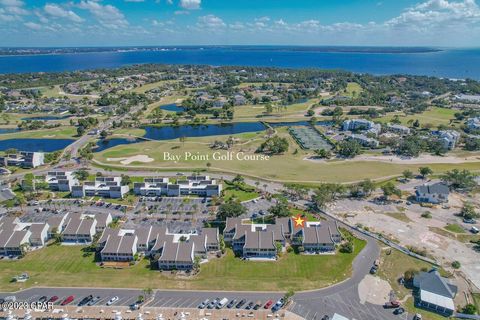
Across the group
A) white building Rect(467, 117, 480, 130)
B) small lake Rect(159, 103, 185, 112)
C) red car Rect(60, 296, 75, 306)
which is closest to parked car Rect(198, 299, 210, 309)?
red car Rect(60, 296, 75, 306)

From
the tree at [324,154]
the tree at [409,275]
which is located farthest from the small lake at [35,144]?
the tree at [409,275]

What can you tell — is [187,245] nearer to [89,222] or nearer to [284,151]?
[89,222]

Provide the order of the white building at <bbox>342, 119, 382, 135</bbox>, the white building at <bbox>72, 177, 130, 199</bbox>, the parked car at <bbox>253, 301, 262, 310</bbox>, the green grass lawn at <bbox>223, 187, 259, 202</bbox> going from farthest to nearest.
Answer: the white building at <bbox>342, 119, 382, 135</bbox>, the white building at <bbox>72, 177, 130, 199</bbox>, the green grass lawn at <bbox>223, 187, 259, 202</bbox>, the parked car at <bbox>253, 301, 262, 310</bbox>

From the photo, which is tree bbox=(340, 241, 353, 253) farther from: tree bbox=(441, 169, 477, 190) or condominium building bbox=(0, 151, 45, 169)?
condominium building bbox=(0, 151, 45, 169)

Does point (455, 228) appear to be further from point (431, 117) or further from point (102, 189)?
point (431, 117)

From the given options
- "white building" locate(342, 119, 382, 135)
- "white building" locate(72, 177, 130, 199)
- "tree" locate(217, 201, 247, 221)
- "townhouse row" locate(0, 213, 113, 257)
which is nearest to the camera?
"townhouse row" locate(0, 213, 113, 257)

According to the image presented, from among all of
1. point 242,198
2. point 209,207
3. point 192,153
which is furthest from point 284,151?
point 209,207
